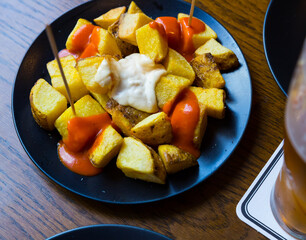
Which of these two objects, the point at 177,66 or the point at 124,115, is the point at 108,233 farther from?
the point at 177,66

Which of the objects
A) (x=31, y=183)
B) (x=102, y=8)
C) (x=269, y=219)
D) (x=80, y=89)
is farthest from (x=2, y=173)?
(x=269, y=219)

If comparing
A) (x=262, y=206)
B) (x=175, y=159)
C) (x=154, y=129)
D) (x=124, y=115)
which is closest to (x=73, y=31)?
(x=124, y=115)

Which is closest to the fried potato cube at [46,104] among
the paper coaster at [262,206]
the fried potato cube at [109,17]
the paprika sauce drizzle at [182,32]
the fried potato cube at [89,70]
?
the fried potato cube at [89,70]

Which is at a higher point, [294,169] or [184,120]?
[294,169]

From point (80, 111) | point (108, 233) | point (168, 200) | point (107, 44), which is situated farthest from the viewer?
point (107, 44)

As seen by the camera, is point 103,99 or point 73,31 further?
point 73,31

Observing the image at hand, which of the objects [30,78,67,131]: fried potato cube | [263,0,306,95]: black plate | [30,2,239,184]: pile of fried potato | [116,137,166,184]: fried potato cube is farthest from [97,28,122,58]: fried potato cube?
[263,0,306,95]: black plate

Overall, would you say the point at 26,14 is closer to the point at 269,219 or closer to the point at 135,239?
the point at 135,239
